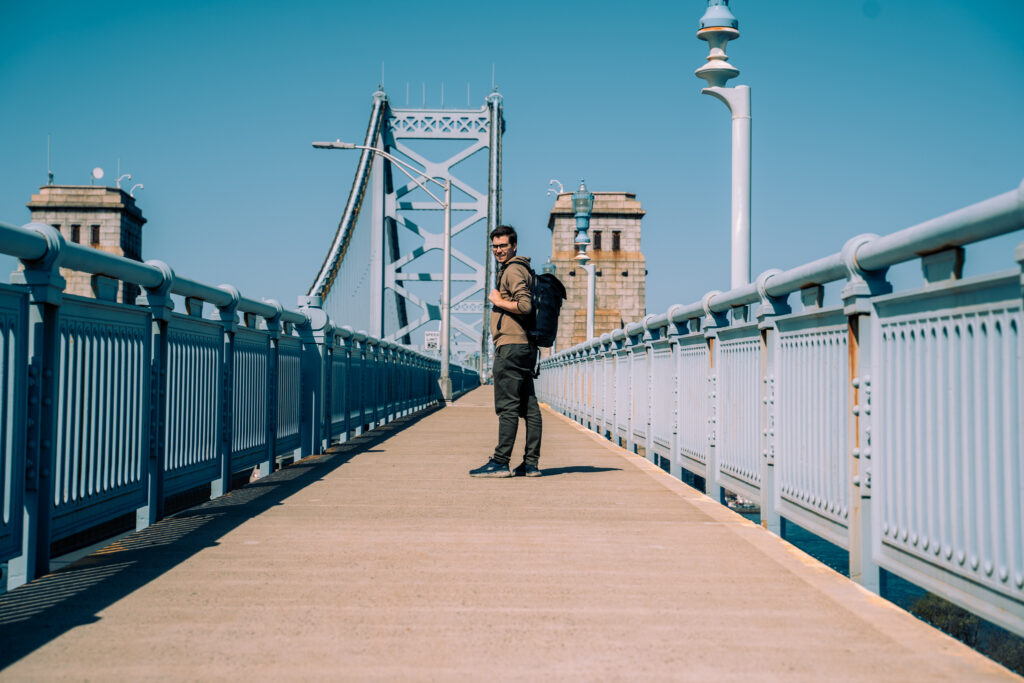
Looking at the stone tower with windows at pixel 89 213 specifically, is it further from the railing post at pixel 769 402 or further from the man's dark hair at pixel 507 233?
the railing post at pixel 769 402

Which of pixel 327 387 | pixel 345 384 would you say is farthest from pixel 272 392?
pixel 345 384

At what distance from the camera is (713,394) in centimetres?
645

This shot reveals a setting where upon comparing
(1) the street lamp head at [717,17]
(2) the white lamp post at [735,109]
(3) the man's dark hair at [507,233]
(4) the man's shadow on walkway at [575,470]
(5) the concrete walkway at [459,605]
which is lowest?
(5) the concrete walkway at [459,605]

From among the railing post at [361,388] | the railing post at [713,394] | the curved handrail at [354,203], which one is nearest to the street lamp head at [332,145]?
the railing post at [361,388]

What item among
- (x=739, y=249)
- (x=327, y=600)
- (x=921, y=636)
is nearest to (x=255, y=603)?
(x=327, y=600)

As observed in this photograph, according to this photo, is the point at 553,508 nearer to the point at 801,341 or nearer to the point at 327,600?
the point at 801,341

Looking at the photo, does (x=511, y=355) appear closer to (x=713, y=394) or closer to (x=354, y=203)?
(x=713, y=394)

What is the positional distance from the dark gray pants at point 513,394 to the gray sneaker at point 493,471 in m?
0.03

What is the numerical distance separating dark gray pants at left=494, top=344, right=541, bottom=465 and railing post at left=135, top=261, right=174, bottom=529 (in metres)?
2.78

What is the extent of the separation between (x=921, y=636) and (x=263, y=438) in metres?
5.30

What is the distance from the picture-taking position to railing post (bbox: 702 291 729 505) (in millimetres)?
6336

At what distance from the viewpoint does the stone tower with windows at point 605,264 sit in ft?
221

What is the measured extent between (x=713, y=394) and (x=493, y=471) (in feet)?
5.79

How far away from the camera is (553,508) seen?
589cm
